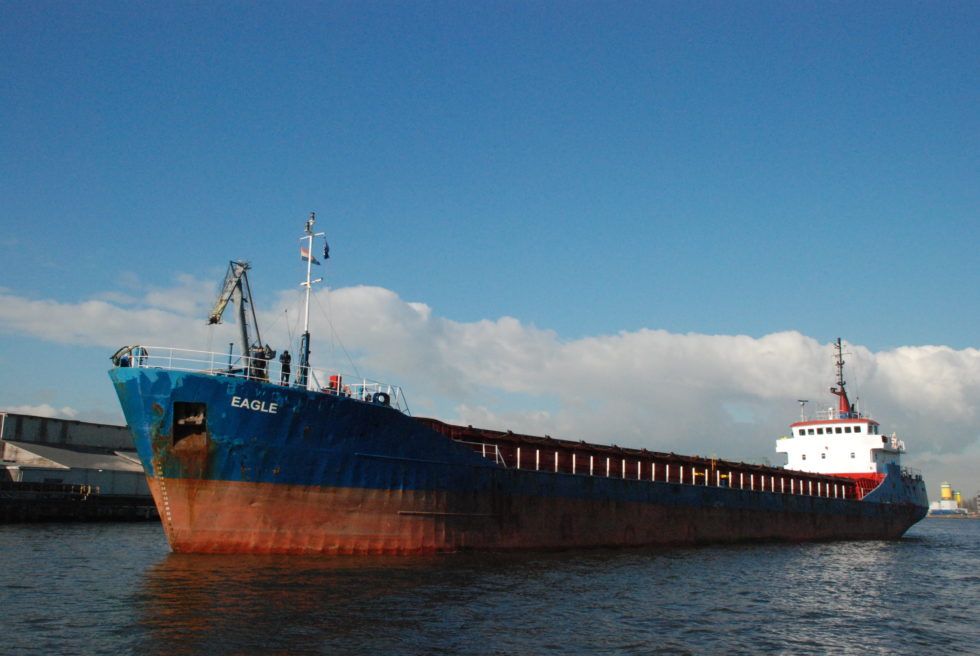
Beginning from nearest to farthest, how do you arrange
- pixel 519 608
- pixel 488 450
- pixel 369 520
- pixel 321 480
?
pixel 519 608, pixel 321 480, pixel 369 520, pixel 488 450

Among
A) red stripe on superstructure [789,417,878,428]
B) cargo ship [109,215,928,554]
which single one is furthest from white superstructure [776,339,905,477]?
cargo ship [109,215,928,554]

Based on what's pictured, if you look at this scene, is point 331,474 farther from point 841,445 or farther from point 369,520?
point 841,445

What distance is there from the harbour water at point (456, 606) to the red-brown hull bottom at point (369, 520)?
66cm

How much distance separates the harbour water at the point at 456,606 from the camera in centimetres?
1265

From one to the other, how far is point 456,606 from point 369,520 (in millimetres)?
6631

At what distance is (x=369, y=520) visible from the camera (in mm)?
21438

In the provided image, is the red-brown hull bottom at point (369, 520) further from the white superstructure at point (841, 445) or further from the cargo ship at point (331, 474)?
the white superstructure at point (841, 445)

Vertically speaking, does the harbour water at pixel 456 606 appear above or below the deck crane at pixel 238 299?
below

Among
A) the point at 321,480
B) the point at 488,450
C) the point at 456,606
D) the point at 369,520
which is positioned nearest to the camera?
the point at 456,606

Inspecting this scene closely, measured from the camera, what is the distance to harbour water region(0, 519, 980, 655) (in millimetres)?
12648

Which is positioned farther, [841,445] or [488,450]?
[841,445]

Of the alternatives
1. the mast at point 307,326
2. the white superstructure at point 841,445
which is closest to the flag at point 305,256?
the mast at point 307,326

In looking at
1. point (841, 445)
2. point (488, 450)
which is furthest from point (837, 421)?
point (488, 450)

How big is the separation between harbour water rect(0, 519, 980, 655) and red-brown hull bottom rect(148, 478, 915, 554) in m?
0.66
